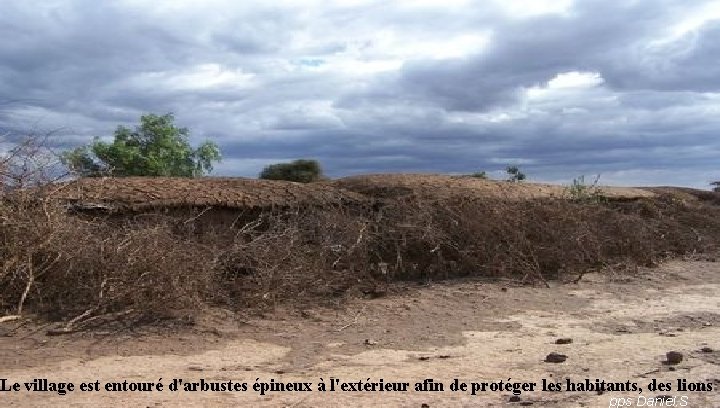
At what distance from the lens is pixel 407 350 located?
21.3ft

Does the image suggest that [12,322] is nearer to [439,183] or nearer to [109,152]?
[439,183]

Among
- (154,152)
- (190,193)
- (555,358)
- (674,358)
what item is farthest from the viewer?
(154,152)

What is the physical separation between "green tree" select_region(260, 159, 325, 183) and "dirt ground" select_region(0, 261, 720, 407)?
29.1 ft

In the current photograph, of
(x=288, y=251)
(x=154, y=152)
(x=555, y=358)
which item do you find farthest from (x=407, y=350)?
(x=154, y=152)

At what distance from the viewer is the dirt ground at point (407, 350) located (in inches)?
194

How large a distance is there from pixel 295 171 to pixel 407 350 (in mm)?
12001

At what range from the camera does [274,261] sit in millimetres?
8523

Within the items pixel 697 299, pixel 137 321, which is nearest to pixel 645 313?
pixel 697 299

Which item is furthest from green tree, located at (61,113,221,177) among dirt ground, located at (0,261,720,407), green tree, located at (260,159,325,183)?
dirt ground, located at (0,261,720,407)

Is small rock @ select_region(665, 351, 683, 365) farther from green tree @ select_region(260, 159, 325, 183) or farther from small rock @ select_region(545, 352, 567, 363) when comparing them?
green tree @ select_region(260, 159, 325, 183)

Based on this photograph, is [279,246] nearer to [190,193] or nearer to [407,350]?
[190,193]

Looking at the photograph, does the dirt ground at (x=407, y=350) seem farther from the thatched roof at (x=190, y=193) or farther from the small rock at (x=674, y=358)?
the thatched roof at (x=190, y=193)

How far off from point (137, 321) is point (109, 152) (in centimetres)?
881

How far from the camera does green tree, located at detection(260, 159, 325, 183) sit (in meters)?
17.8
